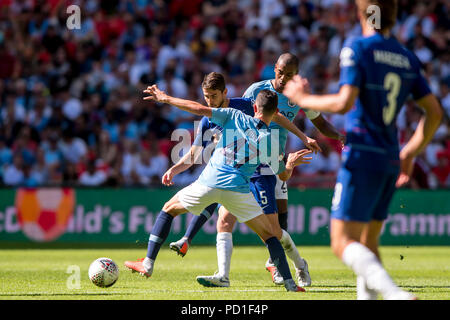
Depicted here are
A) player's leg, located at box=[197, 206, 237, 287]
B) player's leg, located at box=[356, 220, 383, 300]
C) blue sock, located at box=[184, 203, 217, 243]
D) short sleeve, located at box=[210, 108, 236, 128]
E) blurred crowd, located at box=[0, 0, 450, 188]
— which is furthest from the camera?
blurred crowd, located at box=[0, 0, 450, 188]

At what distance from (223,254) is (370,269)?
358 cm

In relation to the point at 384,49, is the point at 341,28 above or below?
above

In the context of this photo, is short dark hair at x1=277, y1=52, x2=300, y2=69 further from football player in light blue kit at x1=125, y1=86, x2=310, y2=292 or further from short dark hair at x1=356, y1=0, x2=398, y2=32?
short dark hair at x1=356, y1=0, x2=398, y2=32

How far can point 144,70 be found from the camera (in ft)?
64.4

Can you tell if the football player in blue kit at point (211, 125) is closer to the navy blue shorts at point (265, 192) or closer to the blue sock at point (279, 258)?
the navy blue shorts at point (265, 192)

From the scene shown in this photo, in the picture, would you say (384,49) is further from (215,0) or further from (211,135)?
(215,0)

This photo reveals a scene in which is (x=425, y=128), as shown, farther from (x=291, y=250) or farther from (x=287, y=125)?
(x=291, y=250)

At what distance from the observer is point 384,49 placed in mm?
5305

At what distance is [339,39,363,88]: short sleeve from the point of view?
5191 millimetres

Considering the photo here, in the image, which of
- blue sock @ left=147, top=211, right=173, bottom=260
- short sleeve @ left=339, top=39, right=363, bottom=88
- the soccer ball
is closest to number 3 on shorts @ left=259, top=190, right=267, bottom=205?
blue sock @ left=147, top=211, right=173, bottom=260

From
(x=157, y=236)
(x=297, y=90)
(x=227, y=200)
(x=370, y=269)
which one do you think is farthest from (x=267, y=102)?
(x=370, y=269)

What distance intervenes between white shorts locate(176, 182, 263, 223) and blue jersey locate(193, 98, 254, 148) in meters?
0.85
